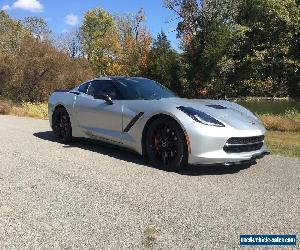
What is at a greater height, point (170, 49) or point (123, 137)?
point (170, 49)

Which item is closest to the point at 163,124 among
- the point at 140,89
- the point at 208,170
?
the point at 208,170

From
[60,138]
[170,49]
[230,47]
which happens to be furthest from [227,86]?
[60,138]

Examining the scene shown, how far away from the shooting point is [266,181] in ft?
18.0

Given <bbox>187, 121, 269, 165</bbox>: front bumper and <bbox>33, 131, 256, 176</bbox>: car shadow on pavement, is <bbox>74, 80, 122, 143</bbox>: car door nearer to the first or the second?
<bbox>33, 131, 256, 176</bbox>: car shadow on pavement

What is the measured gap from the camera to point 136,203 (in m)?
4.50

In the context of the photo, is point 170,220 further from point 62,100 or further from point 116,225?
point 62,100

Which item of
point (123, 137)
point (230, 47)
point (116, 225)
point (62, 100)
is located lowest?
point (116, 225)

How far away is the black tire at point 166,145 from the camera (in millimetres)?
5777

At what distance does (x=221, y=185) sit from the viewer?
5.25 m

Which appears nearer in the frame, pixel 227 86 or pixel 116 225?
pixel 116 225

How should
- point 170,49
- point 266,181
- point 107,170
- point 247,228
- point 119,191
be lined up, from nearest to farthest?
point 247,228 → point 119,191 → point 266,181 → point 107,170 → point 170,49

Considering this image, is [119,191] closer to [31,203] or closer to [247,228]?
[31,203]

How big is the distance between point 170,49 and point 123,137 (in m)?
37.0

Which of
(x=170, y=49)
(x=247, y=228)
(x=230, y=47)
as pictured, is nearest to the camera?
(x=247, y=228)
